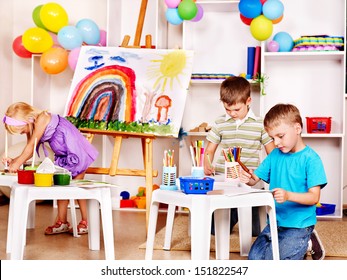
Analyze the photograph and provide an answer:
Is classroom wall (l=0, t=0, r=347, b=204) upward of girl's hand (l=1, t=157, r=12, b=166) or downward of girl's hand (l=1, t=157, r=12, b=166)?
upward

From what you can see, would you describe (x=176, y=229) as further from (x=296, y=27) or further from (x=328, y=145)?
(x=296, y=27)

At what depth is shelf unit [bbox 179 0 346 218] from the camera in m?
4.53

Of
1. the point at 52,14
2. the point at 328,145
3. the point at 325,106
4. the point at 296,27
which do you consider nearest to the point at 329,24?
the point at 296,27

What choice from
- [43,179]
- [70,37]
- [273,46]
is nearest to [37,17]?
[70,37]

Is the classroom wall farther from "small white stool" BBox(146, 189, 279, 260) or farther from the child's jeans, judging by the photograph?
"small white stool" BBox(146, 189, 279, 260)

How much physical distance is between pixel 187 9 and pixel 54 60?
3.22 feet

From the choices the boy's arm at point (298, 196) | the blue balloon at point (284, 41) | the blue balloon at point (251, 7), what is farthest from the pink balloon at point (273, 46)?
the boy's arm at point (298, 196)

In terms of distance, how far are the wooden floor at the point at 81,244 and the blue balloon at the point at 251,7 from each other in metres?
1.46

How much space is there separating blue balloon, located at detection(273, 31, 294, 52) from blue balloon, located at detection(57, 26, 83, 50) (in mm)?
1353

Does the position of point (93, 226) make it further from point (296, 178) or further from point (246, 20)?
point (246, 20)

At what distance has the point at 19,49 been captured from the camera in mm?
4711

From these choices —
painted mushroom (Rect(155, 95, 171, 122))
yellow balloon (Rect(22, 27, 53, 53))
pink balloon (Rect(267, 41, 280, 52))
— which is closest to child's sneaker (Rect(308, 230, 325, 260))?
painted mushroom (Rect(155, 95, 171, 122))

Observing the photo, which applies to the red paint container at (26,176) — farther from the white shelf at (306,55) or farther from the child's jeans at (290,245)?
the white shelf at (306,55)

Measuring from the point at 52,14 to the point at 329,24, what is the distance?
197cm
